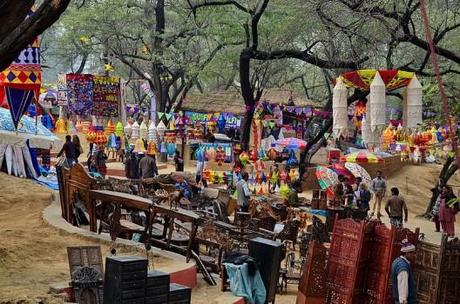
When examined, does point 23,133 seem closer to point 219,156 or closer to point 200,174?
point 200,174

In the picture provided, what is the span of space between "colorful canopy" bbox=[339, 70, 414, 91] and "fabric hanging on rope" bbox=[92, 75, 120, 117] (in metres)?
16.0

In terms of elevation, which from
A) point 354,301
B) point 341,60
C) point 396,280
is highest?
point 341,60

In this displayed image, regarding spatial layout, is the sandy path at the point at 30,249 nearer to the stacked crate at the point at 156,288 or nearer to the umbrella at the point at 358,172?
the stacked crate at the point at 156,288

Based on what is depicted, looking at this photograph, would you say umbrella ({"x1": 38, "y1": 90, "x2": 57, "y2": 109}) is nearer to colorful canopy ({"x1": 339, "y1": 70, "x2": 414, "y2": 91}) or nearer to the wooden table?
colorful canopy ({"x1": 339, "y1": 70, "x2": 414, "y2": 91})

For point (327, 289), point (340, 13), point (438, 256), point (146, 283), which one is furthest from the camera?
point (340, 13)

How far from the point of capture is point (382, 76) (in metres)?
14.6

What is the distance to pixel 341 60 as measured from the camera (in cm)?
1883

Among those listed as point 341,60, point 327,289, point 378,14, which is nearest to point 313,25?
point 341,60

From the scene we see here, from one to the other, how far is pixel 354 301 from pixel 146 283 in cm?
399

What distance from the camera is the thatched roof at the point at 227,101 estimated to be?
37.6 metres

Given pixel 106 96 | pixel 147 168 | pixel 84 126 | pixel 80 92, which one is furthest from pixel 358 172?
pixel 84 126

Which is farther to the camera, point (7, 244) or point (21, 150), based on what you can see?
point (21, 150)

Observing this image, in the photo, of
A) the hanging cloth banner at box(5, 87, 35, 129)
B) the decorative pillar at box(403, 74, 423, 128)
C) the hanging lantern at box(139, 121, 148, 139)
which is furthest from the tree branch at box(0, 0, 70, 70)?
the hanging lantern at box(139, 121, 148, 139)

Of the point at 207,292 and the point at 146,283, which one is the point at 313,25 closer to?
the point at 207,292
